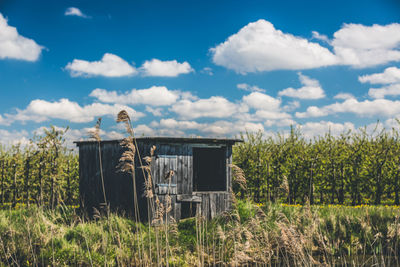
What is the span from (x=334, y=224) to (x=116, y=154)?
24.3ft

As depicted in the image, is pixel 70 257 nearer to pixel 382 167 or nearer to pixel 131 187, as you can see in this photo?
pixel 131 187

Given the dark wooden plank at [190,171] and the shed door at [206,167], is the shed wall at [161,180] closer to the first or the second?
the dark wooden plank at [190,171]

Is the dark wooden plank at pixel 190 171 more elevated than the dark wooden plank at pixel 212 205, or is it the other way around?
the dark wooden plank at pixel 190 171

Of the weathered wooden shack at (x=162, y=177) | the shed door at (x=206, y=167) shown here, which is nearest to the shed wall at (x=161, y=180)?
the weathered wooden shack at (x=162, y=177)

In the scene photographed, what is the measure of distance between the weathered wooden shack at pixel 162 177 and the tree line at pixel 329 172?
4.41 m

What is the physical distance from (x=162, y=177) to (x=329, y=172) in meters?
10.0

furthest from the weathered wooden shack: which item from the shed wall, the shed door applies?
the shed door

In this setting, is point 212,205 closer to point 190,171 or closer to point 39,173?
point 190,171

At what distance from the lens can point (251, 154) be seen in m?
18.6

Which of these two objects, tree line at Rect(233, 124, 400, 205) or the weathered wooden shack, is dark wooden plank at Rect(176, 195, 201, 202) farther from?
tree line at Rect(233, 124, 400, 205)

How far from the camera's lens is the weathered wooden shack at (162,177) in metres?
11.7

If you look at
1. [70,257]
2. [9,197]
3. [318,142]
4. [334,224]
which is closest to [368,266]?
[334,224]

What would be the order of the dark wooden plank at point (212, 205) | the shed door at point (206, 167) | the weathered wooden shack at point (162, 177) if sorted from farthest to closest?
1. the shed door at point (206, 167)
2. the dark wooden plank at point (212, 205)
3. the weathered wooden shack at point (162, 177)

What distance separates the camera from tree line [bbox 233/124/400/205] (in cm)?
1783
